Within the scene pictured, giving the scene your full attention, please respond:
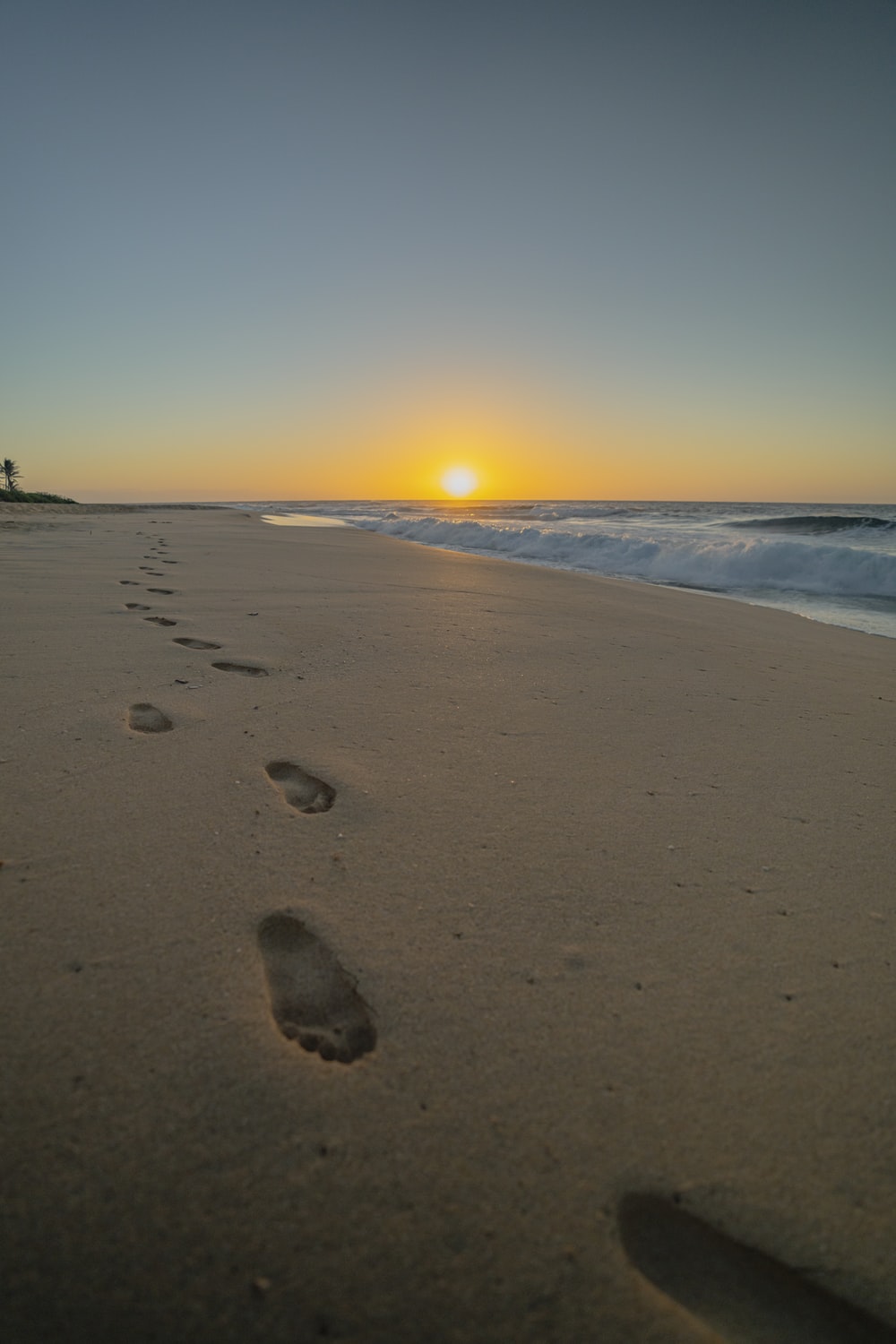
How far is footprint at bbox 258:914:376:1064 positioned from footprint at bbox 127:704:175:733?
1068 mm

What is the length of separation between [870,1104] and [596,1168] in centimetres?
46

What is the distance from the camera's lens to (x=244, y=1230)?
2.47 ft

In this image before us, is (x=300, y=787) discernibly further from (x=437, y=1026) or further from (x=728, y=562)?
(x=728, y=562)

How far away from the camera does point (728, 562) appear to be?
9.37m

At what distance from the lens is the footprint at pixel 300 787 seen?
5.53ft

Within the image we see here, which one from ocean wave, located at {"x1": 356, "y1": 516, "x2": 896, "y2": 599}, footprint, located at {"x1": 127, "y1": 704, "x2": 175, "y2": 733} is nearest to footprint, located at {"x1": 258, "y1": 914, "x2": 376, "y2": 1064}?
footprint, located at {"x1": 127, "y1": 704, "x2": 175, "y2": 733}

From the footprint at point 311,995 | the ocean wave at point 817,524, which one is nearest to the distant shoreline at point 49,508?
the footprint at point 311,995

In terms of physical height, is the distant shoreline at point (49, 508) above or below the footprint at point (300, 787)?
above

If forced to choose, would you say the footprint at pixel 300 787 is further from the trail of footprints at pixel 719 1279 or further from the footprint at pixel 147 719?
the trail of footprints at pixel 719 1279

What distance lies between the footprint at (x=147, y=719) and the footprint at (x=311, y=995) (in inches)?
42.1

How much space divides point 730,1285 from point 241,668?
2.44 metres

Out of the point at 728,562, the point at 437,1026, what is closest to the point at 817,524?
the point at 728,562

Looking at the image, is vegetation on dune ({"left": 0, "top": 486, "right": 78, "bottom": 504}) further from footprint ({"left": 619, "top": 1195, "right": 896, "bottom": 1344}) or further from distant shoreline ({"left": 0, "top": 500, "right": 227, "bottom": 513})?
footprint ({"left": 619, "top": 1195, "right": 896, "bottom": 1344})

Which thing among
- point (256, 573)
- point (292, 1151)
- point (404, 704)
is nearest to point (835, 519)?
point (256, 573)
